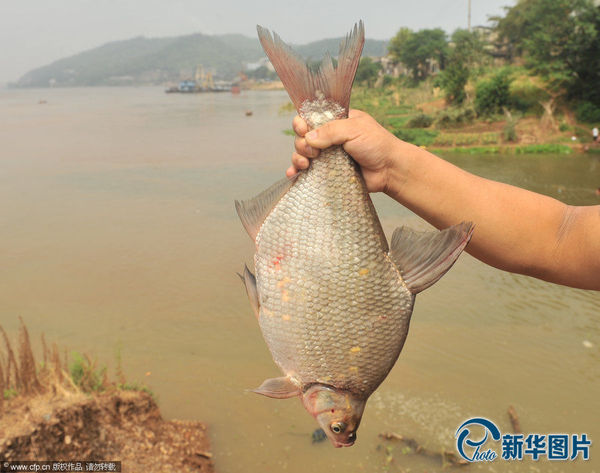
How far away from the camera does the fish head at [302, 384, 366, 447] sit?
66.4 inches

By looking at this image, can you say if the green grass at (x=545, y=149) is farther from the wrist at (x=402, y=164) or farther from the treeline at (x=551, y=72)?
the wrist at (x=402, y=164)

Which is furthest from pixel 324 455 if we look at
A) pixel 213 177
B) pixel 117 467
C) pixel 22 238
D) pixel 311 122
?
pixel 213 177

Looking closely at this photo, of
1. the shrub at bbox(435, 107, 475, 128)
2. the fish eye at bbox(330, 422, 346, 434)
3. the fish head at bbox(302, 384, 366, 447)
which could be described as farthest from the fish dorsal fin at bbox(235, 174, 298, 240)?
the shrub at bbox(435, 107, 475, 128)

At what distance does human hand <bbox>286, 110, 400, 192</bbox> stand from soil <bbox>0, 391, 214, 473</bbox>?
276cm

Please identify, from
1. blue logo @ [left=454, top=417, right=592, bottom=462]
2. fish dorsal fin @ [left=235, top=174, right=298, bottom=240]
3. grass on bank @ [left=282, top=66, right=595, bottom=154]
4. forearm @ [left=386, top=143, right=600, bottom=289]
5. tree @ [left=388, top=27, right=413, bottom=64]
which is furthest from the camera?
tree @ [left=388, top=27, right=413, bottom=64]

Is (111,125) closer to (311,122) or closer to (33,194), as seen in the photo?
(33,194)

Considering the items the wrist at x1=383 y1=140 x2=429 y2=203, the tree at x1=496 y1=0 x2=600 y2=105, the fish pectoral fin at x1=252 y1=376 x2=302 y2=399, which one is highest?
the tree at x1=496 y1=0 x2=600 y2=105

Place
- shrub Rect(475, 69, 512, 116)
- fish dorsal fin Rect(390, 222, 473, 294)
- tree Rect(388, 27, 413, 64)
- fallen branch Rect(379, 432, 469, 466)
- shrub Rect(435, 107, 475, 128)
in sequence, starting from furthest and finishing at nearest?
tree Rect(388, 27, 413, 64) < shrub Rect(475, 69, 512, 116) < shrub Rect(435, 107, 475, 128) < fallen branch Rect(379, 432, 469, 466) < fish dorsal fin Rect(390, 222, 473, 294)

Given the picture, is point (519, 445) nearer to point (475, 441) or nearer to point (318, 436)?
point (475, 441)

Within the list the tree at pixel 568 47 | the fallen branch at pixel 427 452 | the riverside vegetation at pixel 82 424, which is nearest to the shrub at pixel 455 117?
the tree at pixel 568 47

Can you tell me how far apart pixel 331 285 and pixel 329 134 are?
547mm

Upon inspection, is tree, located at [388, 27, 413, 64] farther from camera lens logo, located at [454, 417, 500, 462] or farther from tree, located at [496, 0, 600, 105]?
camera lens logo, located at [454, 417, 500, 462]

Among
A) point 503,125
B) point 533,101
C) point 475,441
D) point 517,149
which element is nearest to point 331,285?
point 475,441

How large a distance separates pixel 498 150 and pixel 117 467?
19972mm
